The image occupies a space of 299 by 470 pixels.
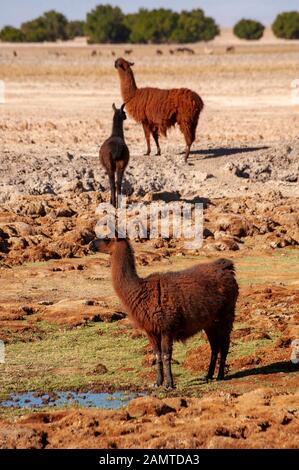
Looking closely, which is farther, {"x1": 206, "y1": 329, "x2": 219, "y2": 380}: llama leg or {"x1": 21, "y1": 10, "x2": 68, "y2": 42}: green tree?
{"x1": 21, "y1": 10, "x2": 68, "y2": 42}: green tree

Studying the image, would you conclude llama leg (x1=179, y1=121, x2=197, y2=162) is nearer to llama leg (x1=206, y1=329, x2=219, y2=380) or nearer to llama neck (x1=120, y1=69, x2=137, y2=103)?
llama neck (x1=120, y1=69, x2=137, y2=103)

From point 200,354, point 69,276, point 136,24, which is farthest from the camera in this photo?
point 136,24

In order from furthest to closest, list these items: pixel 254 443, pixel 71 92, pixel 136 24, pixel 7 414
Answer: pixel 136 24, pixel 71 92, pixel 7 414, pixel 254 443

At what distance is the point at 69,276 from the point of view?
16844 mm

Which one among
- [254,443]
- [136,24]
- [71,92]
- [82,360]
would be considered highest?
[254,443]

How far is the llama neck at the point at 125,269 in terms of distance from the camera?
37.0 feet

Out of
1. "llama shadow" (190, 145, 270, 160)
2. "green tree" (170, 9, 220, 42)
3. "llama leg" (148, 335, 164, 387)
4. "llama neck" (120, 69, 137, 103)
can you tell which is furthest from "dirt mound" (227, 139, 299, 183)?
"green tree" (170, 9, 220, 42)

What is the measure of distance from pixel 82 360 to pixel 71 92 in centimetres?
2978

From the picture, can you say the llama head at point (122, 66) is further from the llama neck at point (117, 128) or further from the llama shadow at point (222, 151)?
the llama neck at point (117, 128)

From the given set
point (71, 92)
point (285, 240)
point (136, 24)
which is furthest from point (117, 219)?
point (136, 24)

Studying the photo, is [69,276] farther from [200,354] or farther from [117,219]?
[200,354]

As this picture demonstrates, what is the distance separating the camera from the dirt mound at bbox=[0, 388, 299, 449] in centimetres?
889

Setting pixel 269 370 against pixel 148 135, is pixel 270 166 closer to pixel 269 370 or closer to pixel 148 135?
pixel 148 135

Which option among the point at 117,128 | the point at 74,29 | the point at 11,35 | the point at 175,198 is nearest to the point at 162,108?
the point at 175,198
